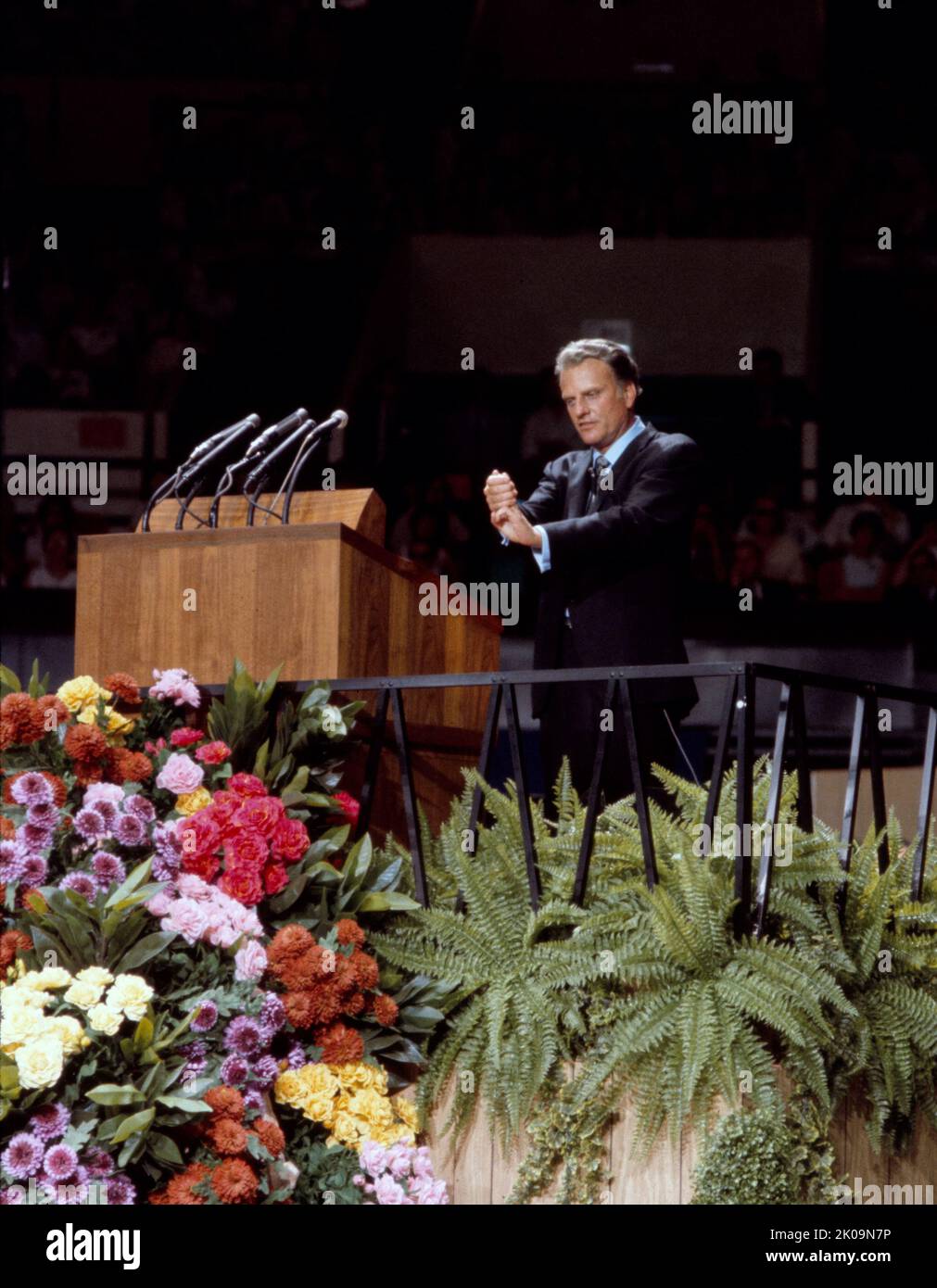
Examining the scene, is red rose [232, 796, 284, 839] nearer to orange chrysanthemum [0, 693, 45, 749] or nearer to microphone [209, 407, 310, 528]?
orange chrysanthemum [0, 693, 45, 749]

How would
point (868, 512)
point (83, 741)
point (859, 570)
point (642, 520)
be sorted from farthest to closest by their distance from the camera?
point (868, 512) → point (859, 570) → point (642, 520) → point (83, 741)

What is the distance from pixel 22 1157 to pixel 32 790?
0.76m

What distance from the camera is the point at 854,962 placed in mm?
3428

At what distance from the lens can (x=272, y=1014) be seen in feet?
10.5

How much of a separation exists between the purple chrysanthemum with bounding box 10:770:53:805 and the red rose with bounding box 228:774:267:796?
1.22ft

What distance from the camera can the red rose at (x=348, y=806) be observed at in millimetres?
3639

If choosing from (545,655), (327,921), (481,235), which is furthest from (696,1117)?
(481,235)

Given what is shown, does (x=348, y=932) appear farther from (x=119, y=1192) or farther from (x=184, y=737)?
(x=119, y=1192)

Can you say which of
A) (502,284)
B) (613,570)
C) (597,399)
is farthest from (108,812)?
(502,284)

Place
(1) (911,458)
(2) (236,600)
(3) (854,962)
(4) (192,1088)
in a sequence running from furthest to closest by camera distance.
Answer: (1) (911,458), (2) (236,600), (3) (854,962), (4) (192,1088)

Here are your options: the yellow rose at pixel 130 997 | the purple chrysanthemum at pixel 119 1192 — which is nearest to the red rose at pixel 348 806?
the yellow rose at pixel 130 997
